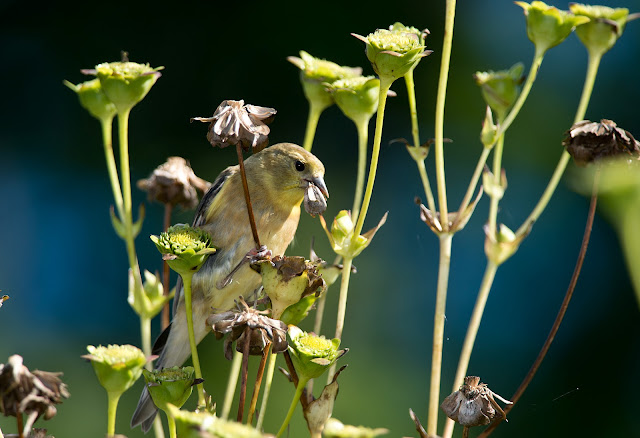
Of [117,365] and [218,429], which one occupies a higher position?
[218,429]

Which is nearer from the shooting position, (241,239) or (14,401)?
(14,401)

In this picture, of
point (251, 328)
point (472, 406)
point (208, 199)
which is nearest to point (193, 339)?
point (251, 328)

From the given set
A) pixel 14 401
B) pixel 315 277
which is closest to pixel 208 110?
pixel 315 277

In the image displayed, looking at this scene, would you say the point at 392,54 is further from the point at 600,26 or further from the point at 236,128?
the point at 600,26

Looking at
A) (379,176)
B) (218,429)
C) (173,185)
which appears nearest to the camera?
(218,429)

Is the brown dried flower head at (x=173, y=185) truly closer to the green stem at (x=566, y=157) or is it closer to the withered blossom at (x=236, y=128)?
the withered blossom at (x=236, y=128)

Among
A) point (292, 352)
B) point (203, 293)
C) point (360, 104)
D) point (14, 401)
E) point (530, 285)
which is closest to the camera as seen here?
point (14, 401)

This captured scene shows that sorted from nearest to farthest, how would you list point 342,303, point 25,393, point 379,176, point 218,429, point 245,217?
point 218,429
point 25,393
point 342,303
point 245,217
point 379,176

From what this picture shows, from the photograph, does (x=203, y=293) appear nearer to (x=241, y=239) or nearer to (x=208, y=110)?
(x=241, y=239)
